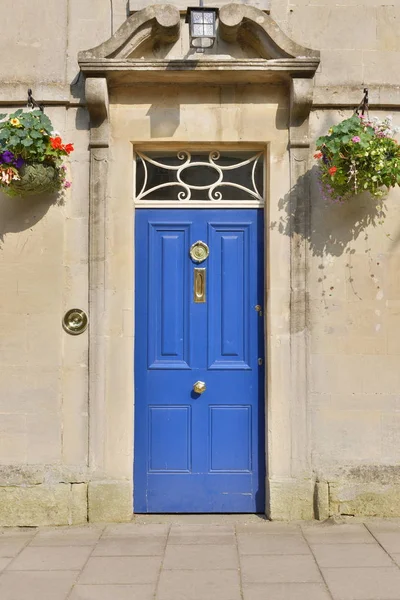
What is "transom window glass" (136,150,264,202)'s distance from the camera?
20.2ft

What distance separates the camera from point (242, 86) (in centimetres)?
604

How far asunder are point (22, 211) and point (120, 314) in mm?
1269

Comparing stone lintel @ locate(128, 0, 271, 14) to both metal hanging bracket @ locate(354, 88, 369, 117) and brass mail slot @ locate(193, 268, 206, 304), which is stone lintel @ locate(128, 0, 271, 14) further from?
brass mail slot @ locate(193, 268, 206, 304)

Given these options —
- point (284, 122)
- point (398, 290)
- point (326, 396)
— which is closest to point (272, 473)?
point (326, 396)

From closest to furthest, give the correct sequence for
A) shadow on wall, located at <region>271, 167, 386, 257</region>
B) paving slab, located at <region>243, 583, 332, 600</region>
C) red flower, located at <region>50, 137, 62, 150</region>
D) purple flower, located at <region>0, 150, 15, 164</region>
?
paving slab, located at <region>243, 583, 332, 600</region> < purple flower, located at <region>0, 150, 15, 164</region> < red flower, located at <region>50, 137, 62, 150</region> < shadow on wall, located at <region>271, 167, 386, 257</region>

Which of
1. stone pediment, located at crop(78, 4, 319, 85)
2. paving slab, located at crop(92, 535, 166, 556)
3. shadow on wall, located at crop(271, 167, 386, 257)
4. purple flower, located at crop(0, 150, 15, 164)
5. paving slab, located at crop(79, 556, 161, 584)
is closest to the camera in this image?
paving slab, located at crop(79, 556, 161, 584)

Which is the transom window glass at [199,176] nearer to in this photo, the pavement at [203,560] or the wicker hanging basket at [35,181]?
the wicker hanging basket at [35,181]

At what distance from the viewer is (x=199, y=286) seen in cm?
610

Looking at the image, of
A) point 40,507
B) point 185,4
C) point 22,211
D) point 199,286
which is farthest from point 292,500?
point 185,4

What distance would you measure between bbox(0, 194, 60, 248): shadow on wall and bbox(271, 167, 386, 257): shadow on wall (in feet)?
6.66

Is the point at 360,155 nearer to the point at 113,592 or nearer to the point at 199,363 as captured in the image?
the point at 199,363

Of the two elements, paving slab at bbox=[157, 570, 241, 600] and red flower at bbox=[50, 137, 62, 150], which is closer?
paving slab at bbox=[157, 570, 241, 600]

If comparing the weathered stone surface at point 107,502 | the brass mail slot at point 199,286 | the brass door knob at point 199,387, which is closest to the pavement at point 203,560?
the weathered stone surface at point 107,502

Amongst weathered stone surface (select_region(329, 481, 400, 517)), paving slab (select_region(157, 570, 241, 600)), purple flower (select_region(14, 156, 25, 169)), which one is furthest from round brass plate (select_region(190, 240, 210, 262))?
paving slab (select_region(157, 570, 241, 600))
